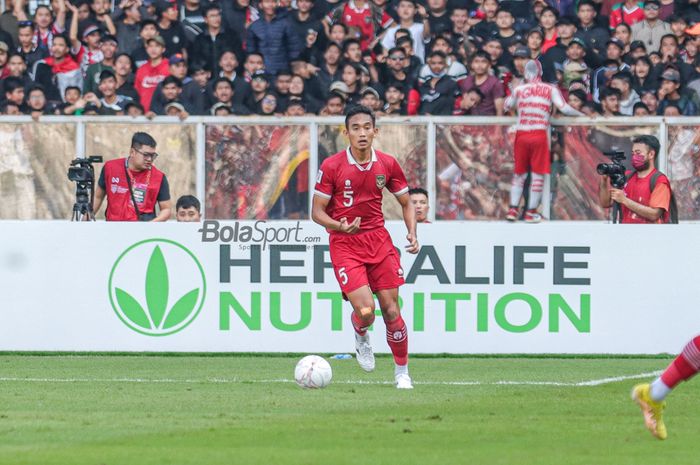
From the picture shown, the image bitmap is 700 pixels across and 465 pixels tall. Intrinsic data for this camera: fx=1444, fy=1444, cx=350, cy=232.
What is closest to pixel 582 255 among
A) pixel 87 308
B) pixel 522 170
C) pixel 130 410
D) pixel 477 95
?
pixel 522 170

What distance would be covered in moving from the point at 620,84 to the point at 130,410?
11012 mm

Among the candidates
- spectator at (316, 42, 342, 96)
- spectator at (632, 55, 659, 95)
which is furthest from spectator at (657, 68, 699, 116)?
spectator at (316, 42, 342, 96)

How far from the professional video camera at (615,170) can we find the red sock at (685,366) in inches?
316

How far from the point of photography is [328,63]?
67.8 ft

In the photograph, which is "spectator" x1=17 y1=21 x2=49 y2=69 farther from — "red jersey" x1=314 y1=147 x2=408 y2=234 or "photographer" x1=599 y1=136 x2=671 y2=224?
"red jersey" x1=314 y1=147 x2=408 y2=234

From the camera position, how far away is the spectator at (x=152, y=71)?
67.8ft

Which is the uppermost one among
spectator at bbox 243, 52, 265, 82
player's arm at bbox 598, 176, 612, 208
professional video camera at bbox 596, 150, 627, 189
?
spectator at bbox 243, 52, 265, 82

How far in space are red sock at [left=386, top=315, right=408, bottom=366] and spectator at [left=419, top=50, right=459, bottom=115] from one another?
7799 millimetres

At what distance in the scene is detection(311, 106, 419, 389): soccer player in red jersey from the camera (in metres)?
12.3

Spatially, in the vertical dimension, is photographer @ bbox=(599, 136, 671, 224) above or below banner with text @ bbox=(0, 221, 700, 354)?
above

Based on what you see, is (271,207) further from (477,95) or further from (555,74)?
(555,74)

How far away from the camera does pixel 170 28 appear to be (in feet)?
70.4

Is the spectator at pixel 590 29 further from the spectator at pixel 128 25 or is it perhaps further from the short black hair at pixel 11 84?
the short black hair at pixel 11 84

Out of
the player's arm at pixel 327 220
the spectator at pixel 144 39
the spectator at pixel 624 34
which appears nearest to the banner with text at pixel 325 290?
the player's arm at pixel 327 220
